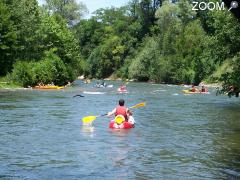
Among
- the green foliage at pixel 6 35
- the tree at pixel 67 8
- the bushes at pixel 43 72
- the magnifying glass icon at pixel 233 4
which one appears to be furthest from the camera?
the tree at pixel 67 8

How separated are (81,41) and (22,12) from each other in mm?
74240

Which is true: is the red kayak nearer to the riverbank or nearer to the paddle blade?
the paddle blade

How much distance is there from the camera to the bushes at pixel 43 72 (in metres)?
58.2

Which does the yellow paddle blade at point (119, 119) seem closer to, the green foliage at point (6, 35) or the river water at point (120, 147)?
the river water at point (120, 147)

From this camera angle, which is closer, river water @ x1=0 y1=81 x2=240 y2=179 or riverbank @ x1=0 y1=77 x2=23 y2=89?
river water @ x1=0 y1=81 x2=240 y2=179

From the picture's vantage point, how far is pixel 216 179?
11.6 m

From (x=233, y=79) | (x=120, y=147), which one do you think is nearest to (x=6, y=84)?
(x=233, y=79)

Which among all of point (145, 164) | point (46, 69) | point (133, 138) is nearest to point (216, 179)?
point (145, 164)

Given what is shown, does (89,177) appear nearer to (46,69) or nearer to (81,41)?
(46,69)

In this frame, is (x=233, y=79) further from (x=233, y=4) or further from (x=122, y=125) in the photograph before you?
(x=233, y=4)

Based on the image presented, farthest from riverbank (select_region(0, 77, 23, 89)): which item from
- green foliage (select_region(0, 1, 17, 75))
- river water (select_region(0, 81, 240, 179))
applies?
river water (select_region(0, 81, 240, 179))

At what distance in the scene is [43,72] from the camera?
61.4 m

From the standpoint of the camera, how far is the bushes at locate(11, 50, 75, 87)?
58.2 m

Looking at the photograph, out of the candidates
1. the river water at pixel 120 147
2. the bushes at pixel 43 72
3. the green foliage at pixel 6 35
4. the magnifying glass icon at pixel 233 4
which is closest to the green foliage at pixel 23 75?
the bushes at pixel 43 72
